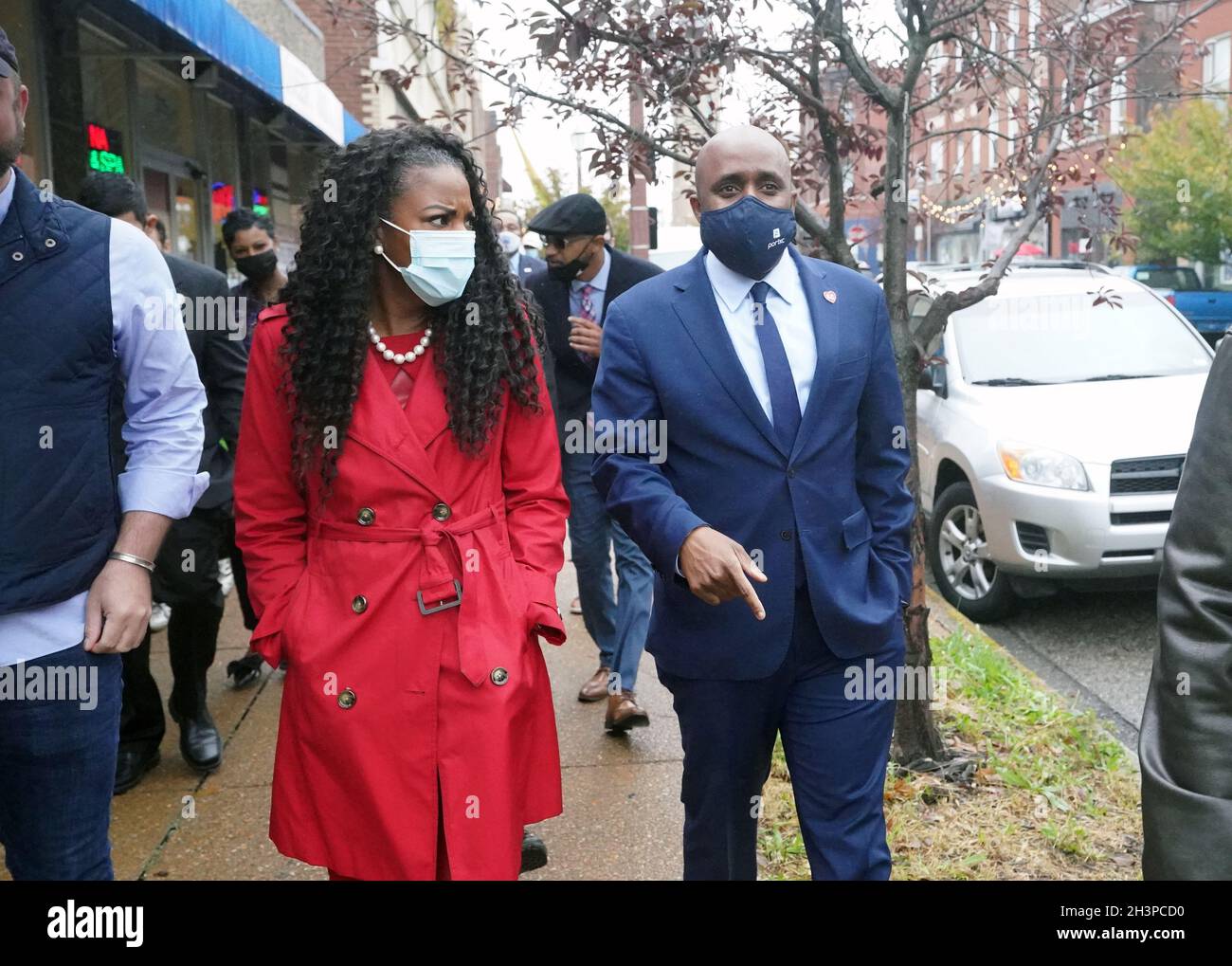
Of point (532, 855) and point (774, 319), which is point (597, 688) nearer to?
point (532, 855)

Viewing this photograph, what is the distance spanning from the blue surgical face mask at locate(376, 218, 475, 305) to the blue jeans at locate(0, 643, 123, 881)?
1018mm

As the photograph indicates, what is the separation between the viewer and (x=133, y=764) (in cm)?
495

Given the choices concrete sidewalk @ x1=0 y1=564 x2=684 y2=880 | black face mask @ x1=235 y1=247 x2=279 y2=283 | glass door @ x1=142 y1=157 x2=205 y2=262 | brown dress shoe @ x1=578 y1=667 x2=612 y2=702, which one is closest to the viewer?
concrete sidewalk @ x1=0 y1=564 x2=684 y2=880

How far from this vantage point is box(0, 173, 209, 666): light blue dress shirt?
2520mm

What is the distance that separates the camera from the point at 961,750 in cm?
497

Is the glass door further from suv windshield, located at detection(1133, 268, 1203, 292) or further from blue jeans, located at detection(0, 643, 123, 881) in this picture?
suv windshield, located at detection(1133, 268, 1203, 292)

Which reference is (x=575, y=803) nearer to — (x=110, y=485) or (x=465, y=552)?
(x=465, y=552)

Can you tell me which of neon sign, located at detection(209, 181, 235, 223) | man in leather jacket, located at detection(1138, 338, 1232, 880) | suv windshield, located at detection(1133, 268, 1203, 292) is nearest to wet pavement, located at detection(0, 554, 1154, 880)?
man in leather jacket, located at detection(1138, 338, 1232, 880)

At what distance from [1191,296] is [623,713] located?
68.9ft

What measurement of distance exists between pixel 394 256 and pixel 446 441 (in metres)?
0.44

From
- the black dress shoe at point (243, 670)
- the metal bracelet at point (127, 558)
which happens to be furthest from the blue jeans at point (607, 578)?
the metal bracelet at point (127, 558)

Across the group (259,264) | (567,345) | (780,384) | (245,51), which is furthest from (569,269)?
(245,51)
